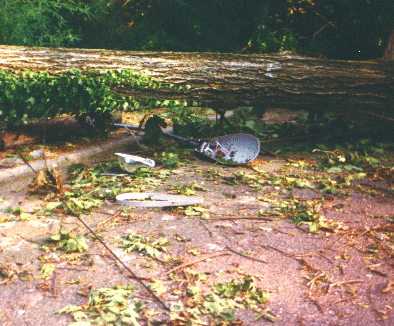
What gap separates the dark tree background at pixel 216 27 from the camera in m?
6.83

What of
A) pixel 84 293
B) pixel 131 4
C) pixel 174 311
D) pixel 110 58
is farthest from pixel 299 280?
pixel 131 4

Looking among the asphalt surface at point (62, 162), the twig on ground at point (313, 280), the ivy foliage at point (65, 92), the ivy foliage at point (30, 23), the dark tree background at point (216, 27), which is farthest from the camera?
the dark tree background at point (216, 27)

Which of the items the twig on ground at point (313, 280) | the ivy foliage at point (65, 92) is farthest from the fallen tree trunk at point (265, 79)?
the twig on ground at point (313, 280)

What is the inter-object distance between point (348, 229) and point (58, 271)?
70.5 inches

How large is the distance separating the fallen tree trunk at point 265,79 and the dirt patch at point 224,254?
47.1 inches

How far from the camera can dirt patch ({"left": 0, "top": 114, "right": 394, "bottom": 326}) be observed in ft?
5.97

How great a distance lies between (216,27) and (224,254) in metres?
6.17

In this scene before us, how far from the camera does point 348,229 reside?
2576 mm

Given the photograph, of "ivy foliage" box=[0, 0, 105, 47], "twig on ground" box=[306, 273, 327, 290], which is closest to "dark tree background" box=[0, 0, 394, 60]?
"ivy foliage" box=[0, 0, 105, 47]

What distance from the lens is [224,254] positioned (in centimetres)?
229

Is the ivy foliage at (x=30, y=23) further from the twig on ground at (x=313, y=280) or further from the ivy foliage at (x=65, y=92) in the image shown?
the twig on ground at (x=313, y=280)

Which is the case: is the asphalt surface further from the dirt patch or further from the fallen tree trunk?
the fallen tree trunk

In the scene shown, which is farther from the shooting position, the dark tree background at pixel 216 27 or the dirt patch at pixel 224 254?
the dark tree background at pixel 216 27

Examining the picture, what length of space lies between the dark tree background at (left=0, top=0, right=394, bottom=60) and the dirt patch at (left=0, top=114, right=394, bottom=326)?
14.0 ft
